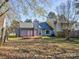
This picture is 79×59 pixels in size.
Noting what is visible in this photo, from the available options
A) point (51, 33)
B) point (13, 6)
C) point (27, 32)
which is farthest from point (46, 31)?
point (13, 6)

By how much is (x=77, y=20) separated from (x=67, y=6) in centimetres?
372

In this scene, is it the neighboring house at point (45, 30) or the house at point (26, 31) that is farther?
the neighboring house at point (45, 30)

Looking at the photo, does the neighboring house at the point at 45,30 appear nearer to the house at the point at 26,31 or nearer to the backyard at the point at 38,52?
the house at the point at 26,31

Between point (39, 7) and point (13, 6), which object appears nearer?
point (39, 7)

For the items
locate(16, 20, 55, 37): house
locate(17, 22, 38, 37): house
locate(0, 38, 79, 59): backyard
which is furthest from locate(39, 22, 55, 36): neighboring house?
locate(0, 38, 79, 59): backyard

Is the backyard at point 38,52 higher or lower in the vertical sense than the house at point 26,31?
lower

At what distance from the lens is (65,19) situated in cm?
4759

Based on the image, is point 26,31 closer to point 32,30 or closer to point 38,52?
point 32,30

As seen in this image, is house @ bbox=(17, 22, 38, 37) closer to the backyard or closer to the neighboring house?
the neighboring house

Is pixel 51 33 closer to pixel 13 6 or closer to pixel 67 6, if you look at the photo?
pixel 67 6

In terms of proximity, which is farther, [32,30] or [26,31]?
[32,30]

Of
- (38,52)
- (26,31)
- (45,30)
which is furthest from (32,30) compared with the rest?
(38,52)

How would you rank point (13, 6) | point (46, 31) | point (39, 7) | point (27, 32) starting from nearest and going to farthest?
point (39, 7) < point (13, 6) < point (27, 32) < point (46, 31)

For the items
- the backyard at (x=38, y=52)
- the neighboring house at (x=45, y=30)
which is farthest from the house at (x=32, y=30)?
the backyard at (x=38, y=52)
